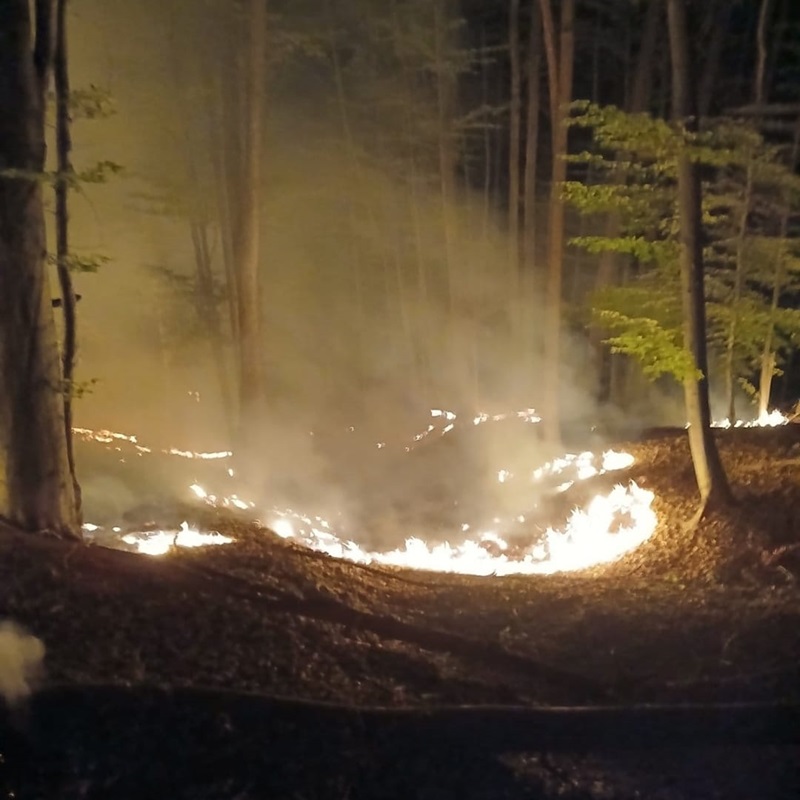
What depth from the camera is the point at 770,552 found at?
31.8 feet

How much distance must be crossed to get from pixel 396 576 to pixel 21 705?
14.1 feet

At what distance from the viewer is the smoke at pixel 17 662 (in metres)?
5.41

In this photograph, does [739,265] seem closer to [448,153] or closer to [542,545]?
[542,545]

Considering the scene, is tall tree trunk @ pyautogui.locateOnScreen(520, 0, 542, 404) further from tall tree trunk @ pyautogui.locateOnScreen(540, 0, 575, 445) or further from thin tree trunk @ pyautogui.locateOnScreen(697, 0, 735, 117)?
thin tree trunk @ pyautogui.locateOnScreen(697, 0, 735, 117)

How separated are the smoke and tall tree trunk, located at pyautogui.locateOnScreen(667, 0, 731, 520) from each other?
7.78 meters

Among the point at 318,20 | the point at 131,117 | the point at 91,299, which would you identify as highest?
the point at 318,20

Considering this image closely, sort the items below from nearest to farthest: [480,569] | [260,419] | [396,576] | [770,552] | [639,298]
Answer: [396,576] → [770,552] → [480,569] → [639,298] → [260,419]

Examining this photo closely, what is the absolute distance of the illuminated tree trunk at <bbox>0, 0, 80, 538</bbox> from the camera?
7609mm

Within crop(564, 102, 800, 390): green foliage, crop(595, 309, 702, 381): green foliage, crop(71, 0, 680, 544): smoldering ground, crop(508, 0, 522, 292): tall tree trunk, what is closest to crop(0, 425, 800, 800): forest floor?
crop(595, 309, 702, 381): green foliage

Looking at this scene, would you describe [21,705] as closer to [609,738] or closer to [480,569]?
[609,738]

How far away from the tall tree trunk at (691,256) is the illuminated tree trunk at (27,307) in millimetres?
6768

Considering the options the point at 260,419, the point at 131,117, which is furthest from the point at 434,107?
the point at 260,419

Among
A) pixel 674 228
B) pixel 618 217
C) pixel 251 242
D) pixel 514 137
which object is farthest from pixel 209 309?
pixel 674 228

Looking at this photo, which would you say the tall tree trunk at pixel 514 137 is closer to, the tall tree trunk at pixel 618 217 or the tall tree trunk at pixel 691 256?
the tall tree trunk at pixel 618 217
